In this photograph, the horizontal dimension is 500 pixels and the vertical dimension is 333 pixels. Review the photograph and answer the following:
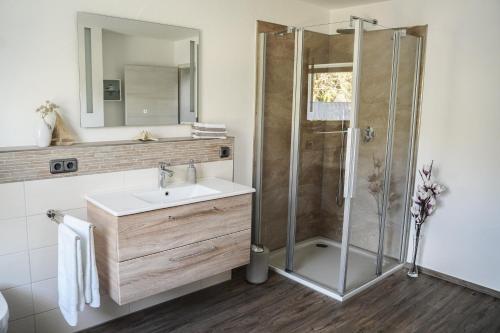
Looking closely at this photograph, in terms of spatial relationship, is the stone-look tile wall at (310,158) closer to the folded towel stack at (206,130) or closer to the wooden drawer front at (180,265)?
the folded towel stack at (206,130)

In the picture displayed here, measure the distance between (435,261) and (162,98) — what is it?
8.86 ft

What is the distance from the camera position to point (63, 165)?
97.3 inches

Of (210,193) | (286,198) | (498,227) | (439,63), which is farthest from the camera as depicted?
(286,198)

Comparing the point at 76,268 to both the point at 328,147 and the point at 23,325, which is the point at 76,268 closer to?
the point at 23,325

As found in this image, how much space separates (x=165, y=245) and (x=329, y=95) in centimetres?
174

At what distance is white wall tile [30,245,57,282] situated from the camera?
8.01ft

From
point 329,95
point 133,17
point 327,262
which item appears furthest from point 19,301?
point 329,95

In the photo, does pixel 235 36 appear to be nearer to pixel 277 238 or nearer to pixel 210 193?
pixel 210 193

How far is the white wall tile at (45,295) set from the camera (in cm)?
247

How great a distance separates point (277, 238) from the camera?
3.75m

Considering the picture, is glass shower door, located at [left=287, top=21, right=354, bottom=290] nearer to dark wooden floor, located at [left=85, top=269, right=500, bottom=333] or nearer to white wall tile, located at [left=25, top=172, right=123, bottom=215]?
dark wooden floor, located at [left=85, top=269, right=500, bottom=333]

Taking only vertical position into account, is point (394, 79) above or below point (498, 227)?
above

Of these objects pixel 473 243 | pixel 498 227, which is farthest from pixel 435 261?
pixel 498 227

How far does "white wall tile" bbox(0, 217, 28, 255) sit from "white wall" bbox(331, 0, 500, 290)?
312cm
